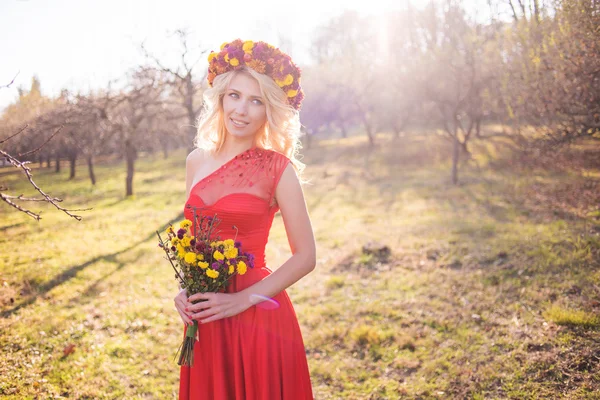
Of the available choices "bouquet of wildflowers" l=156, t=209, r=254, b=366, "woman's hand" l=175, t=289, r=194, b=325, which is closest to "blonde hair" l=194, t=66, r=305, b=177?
"bouquet of wildflowers" l=156, t=209, r=254, b=366

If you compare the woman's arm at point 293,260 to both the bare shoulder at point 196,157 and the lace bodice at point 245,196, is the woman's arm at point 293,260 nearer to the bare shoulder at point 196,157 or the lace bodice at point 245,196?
the lace bodice at point 245,196

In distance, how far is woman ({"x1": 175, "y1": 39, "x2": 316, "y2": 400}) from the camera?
7.61 feet

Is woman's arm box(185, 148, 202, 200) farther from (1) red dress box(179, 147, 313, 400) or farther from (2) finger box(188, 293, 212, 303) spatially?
(2) finger box(188, 293, 212, 303)

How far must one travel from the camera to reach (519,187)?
15211 mm

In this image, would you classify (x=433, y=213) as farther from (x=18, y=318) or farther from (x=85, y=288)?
(x=18, y=318)

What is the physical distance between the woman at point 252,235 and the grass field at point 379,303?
242 centimetres

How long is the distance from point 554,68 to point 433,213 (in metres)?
5.86

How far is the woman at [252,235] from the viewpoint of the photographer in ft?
7.61

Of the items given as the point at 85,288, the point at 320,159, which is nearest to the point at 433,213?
the point at 85,288

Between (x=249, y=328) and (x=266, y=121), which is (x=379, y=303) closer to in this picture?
(x=249, y=328)

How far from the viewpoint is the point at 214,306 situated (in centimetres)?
218

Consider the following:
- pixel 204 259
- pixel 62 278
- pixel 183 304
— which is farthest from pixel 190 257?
pixel 62 278

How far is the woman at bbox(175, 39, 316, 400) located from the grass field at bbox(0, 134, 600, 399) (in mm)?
2415

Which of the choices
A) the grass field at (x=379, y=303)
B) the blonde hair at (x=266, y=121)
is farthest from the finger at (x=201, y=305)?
the grass field at (x=379, y=303)
